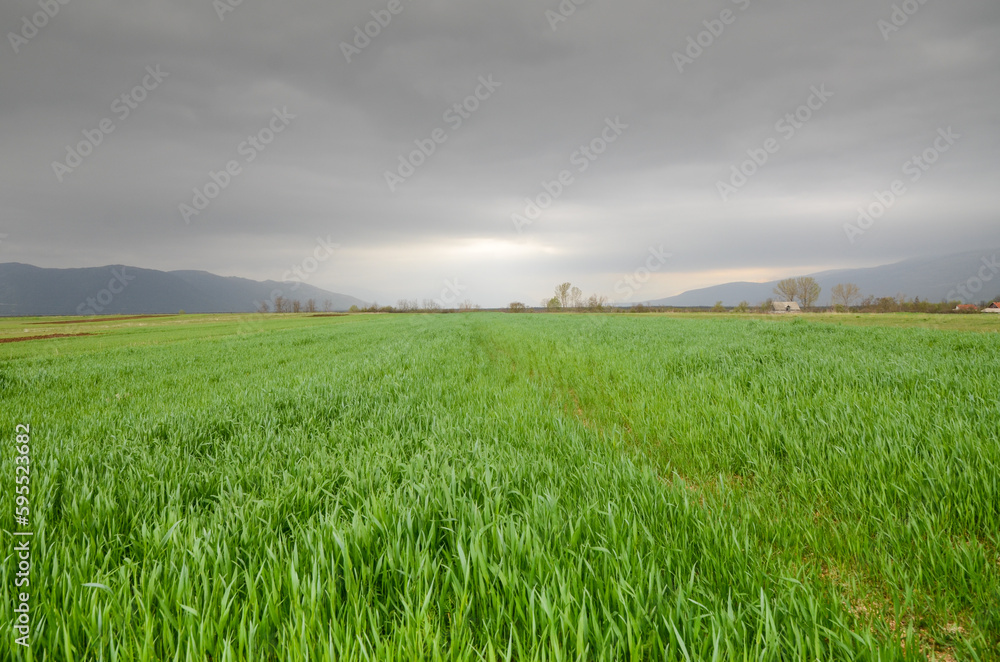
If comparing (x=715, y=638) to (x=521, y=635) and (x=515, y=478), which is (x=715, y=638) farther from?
(x=515, y=478)

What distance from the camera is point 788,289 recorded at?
10362 cm

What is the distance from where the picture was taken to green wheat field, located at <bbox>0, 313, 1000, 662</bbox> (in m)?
1.49

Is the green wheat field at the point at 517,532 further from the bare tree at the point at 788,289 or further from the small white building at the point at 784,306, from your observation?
the bare tree at the point at 788,289

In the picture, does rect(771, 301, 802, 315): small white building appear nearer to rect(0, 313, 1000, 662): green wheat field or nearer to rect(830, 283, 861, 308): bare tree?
rect(830, 283, 861, 308): bare tree

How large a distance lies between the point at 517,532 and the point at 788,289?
131510mm

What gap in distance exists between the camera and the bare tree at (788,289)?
10228cm

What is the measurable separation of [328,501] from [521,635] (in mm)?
1727

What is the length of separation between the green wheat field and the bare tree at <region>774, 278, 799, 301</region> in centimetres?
12338

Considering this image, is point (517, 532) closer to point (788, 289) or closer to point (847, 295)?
point (788, 289)

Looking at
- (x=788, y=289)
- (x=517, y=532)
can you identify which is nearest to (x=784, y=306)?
(x=788, y=289)

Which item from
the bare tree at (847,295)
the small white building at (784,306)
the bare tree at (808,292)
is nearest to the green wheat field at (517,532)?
the small white building at (784,306)

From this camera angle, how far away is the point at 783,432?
388 cm

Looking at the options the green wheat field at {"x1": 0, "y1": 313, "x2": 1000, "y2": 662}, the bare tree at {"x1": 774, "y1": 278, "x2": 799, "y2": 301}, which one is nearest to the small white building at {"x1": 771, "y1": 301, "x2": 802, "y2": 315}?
the bare tree at {"x1": 774, "y1": 278, "x2": 799, "y2": 301}

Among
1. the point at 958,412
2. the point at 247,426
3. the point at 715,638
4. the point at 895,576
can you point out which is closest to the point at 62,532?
the point at 247,426
